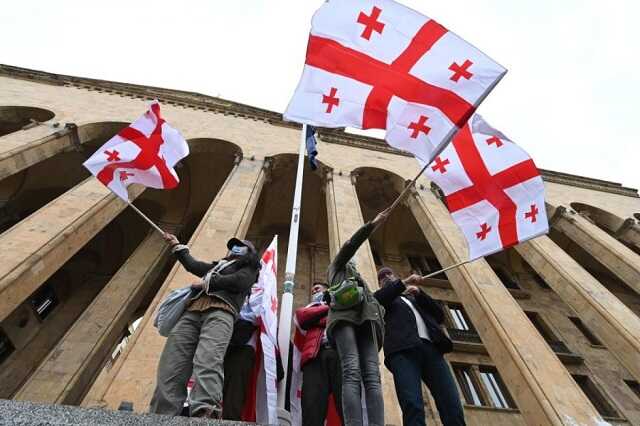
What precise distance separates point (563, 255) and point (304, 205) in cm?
931

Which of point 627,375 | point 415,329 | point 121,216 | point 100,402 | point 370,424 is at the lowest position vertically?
point 370,424

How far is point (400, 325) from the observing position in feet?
13.7

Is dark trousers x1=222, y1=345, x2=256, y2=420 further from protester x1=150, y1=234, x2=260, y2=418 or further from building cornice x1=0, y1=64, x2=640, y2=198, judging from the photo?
building cornice x1=0, y1=64, x2=640, y2=198

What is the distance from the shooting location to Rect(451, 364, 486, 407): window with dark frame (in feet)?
33.0

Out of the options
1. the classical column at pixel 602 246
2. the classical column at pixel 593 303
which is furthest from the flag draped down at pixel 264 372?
the classical column at pixel 602 246

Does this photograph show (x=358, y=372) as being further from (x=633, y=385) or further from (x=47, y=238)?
(x=633, y=385)

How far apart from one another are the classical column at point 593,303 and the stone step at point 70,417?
8449mm

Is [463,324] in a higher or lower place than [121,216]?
lower

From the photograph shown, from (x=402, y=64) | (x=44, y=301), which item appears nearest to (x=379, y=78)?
(x=402, y=64)

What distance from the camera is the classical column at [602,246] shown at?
1022 cm

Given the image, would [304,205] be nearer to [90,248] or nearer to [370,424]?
[90,248]

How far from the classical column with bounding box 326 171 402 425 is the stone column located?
10617mm

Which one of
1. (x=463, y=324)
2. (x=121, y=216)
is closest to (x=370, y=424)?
(x=463, y=324)

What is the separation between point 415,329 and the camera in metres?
4.09
